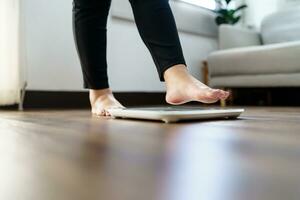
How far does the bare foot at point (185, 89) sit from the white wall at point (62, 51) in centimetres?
126

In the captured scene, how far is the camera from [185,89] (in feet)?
2.96

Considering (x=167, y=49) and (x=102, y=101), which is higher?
(x=167, y=49)

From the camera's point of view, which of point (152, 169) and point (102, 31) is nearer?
point (152, 169)

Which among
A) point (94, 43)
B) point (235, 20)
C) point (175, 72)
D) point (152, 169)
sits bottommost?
point (152, 169)

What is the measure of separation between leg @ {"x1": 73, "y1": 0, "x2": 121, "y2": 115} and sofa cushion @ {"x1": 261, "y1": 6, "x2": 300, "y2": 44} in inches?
74.8

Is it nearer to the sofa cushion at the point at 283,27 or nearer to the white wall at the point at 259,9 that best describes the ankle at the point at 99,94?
the sofa cushion at the point at 283,27

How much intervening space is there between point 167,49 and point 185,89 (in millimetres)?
117

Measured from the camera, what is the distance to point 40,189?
250mm

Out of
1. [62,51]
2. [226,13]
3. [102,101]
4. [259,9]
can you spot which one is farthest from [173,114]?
[259,9]

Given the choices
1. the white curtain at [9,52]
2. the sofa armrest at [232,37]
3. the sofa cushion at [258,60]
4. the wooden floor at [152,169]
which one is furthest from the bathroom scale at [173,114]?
the sofa armrest at [232,37]

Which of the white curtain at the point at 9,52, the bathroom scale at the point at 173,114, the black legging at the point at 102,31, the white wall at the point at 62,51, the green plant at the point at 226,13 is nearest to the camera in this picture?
the bathroom scale at the point at 173,114

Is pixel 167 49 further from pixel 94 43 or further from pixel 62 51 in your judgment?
pixel 62 51

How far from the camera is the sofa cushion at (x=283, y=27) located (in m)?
2.68

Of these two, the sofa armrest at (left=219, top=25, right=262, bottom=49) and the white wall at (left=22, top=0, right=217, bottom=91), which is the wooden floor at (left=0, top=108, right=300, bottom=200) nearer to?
the white wall at (left=22, top=0, right=217, bottom=91)
